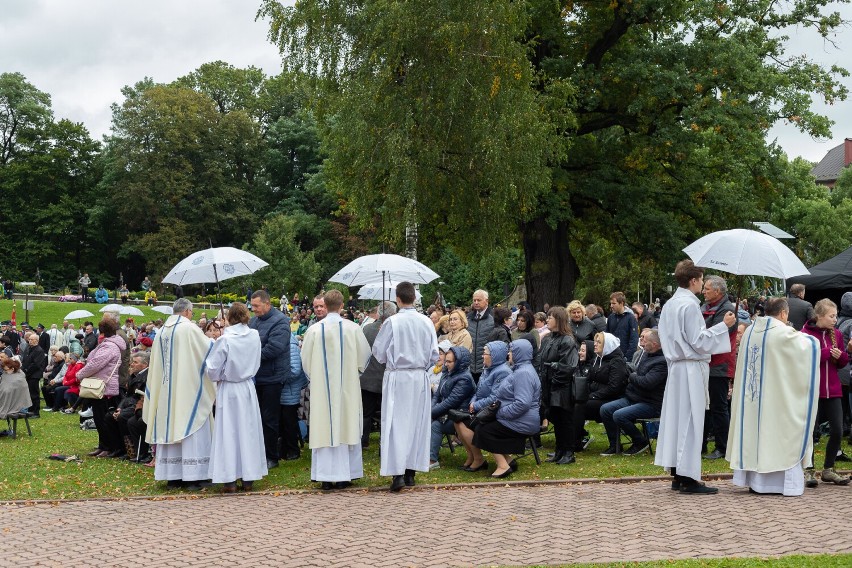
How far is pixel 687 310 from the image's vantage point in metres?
9.14

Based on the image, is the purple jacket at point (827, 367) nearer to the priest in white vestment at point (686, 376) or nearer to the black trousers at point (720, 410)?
the priest in white vestment at point (686, 376)

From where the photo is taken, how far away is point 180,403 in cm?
1062

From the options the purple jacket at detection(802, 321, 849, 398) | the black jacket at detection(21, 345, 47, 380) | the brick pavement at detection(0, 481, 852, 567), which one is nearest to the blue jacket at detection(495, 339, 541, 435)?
the brick pavement at detection(0, 481, 852, 567)

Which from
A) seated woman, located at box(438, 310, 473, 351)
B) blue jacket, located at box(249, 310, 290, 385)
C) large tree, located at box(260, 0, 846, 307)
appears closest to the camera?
blue jacket, located at box(249, 310, 290, 385)

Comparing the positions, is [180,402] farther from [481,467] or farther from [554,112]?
[554,112]

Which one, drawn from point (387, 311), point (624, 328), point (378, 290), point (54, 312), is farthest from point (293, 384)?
point (54, 312)

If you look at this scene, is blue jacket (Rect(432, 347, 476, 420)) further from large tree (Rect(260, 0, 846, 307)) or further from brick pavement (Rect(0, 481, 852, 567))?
large tree (Rect(260, 0, 846, 307))

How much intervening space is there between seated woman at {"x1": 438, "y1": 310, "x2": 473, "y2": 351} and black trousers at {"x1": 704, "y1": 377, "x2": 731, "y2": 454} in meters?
3.03

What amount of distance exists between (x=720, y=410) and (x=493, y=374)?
2762mm

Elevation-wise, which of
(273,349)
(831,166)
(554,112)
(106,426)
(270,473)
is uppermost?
(831,166)

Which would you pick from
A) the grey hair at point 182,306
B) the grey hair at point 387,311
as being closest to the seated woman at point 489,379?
the grey hair at point 387,311

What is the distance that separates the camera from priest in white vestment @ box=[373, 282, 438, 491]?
33.0ft

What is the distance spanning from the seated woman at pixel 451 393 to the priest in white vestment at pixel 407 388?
1.16 m

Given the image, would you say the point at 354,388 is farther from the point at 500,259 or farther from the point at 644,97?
the point at 644,97
